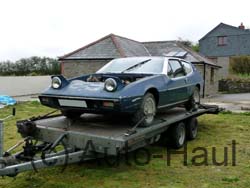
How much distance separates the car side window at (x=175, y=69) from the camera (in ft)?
22.3

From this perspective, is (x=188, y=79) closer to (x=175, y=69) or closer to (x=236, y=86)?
(x=175, y=69)

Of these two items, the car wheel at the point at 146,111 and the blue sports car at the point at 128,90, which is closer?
the blue sports car at the point at 128,90

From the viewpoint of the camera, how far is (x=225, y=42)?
45562 mm

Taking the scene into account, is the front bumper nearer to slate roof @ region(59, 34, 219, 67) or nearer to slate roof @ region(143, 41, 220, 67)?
slate roof @ region(59, 34, 219, 67)

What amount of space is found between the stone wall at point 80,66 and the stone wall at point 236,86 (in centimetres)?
1340

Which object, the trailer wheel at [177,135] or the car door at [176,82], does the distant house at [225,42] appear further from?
the trailer wheel at [177,135]

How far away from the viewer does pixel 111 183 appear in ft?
15.9

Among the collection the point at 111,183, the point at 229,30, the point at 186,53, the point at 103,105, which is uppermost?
the point at 229,30

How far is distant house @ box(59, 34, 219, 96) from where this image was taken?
23.4 meters

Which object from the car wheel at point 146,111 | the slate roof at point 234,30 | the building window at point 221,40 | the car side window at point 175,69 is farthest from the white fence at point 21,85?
the slate roof at point 234,30

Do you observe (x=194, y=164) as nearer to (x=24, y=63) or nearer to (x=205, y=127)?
(x=205, y=127)

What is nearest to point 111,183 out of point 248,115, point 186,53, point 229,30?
point 248,115

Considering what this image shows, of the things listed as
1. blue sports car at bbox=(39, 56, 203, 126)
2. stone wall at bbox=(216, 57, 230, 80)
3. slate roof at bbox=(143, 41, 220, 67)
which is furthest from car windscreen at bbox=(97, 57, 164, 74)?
stone wall at bbox=(216, 57, 230, 80)

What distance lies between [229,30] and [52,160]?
44.9 m
